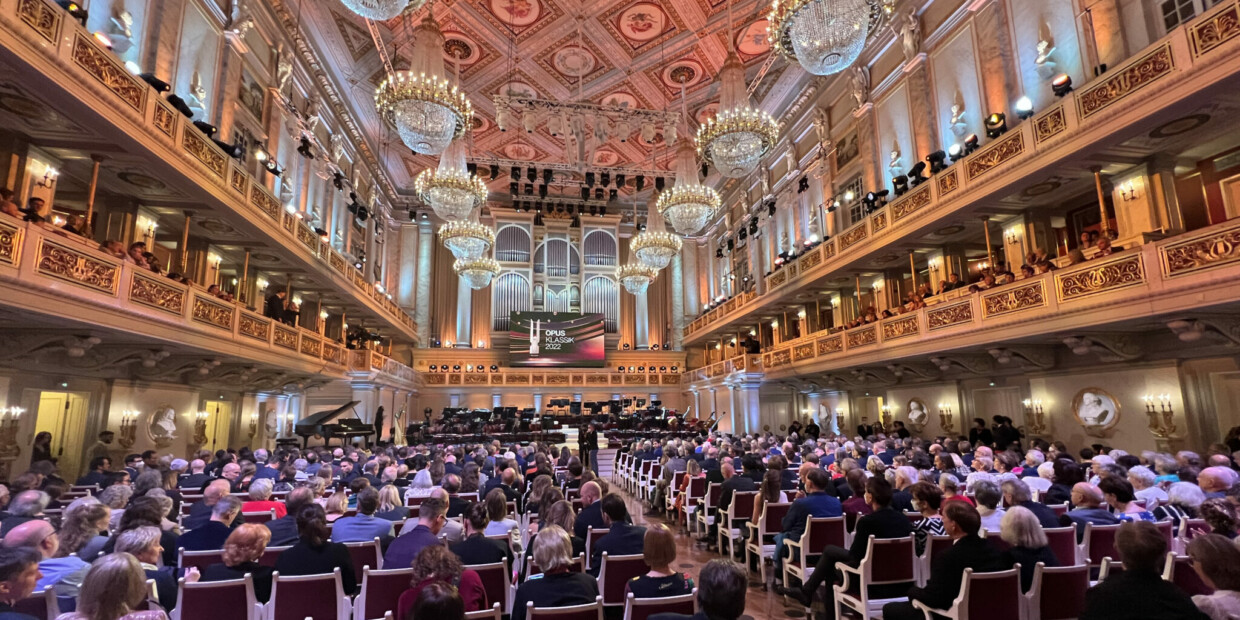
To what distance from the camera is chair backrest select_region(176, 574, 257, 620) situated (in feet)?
9.96

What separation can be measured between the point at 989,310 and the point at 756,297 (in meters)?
11.5

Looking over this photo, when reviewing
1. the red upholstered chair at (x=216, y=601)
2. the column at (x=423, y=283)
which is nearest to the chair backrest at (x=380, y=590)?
the red upholstered chair at (x=216, y=601)

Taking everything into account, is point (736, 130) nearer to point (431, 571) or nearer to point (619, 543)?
point (619, 543)

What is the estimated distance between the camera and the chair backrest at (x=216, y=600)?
3037mm

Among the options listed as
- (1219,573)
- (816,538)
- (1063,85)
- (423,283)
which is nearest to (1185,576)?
(1219,573)

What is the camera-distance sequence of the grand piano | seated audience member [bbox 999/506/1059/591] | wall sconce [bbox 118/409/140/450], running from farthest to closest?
the grand piano → wall sconce [bbox 118/409/140/450] → seated audience member [bbox 999/506/1059/591]

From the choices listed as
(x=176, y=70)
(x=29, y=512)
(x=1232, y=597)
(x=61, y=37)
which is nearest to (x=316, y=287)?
(x=176, y=70)

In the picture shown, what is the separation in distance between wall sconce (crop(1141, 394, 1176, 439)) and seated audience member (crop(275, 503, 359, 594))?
1257cm

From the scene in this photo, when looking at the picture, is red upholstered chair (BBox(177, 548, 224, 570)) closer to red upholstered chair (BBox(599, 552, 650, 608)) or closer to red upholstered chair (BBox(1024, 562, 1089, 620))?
red upholstered chair (BBox(599, 552, 650, 608))

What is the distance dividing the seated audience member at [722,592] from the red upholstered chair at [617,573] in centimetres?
147

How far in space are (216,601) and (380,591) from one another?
2.69 ft

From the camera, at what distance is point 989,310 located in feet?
35.5

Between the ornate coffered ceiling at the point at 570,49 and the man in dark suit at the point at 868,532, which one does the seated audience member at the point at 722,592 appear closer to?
the man in dark suit at the point at 868,532

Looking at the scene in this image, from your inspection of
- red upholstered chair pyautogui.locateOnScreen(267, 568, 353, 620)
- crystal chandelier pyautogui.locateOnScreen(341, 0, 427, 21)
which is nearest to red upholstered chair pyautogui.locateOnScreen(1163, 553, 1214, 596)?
red upholstered chair pyautogui.locateOnScreen(267, 568, 353, 620)
